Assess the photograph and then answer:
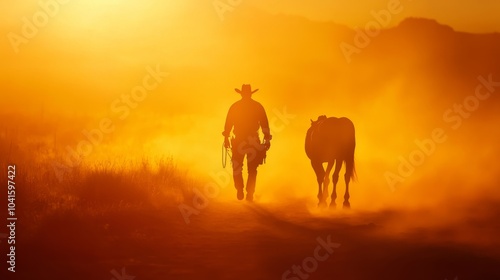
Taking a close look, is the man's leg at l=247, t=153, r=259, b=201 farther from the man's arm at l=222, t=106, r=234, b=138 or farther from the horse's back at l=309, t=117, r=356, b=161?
the horse's back at l=309, t=117, r=356, b=161

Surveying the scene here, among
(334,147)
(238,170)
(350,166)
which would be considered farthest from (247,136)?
(350,166)

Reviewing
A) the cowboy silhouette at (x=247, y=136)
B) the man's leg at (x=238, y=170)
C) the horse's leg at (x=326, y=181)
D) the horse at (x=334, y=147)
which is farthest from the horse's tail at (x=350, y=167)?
the man's leg at (x=238, y=170)

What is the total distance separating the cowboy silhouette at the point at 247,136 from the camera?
2109cm

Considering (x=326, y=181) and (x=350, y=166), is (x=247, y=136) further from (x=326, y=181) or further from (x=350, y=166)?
(x=350, y=166)

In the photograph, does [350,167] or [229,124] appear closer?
[350,167]

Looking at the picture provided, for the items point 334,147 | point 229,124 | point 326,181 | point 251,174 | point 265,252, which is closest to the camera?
point 265,252

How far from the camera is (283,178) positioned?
2777 cm

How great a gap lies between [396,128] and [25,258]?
82.2 feet

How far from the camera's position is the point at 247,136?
A: 2116 centimetres

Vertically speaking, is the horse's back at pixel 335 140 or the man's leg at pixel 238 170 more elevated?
the horse's back at pixel 335 140

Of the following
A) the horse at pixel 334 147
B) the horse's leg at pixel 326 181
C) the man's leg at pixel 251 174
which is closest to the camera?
the horse at pixel 334 147

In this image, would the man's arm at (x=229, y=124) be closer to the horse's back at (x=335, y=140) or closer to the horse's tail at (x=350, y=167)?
the horse's back at (x=335, y=140)

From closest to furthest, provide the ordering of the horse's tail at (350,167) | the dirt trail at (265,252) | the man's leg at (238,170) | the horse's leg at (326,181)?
the dirt trail at (265,252)
the horse's tail at (350,167)
the horse's leg at (326,181)
the man's leg at (238,170)

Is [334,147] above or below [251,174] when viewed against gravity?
above
